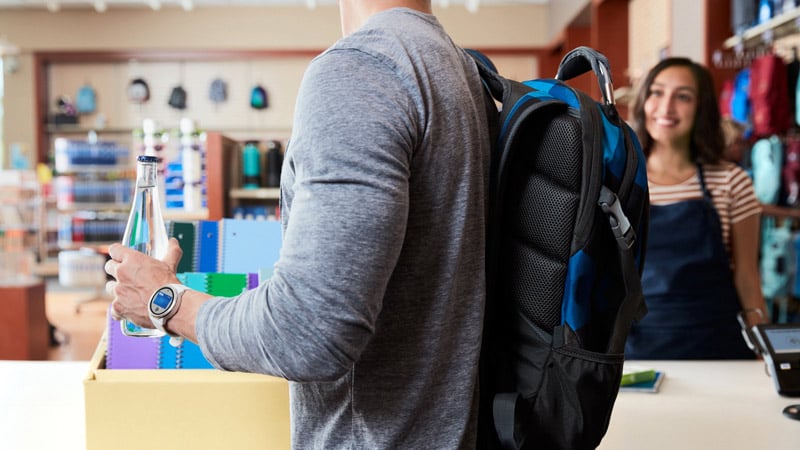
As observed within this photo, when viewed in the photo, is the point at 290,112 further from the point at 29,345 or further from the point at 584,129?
the point at 584,129

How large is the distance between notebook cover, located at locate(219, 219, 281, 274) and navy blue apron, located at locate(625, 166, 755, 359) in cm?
144

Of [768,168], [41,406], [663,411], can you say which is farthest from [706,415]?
[768,168]

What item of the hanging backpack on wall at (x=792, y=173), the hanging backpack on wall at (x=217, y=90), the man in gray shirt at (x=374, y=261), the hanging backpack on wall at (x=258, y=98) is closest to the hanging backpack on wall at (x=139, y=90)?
the hanging backpack on wall at (x=217, y=90)

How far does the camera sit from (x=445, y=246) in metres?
0.88

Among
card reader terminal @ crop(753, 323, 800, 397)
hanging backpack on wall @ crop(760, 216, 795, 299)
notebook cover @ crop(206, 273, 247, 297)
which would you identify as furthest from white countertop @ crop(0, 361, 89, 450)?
hanging backpack on wall @ crop(760, 216, 795, 299)

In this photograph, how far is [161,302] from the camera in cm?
88

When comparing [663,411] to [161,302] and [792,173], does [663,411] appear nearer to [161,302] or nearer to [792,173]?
[161,302]

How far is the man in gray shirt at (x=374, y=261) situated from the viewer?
0.76 meters

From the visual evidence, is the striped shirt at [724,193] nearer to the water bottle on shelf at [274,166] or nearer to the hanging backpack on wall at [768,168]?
the hanging backpack on wall at [768,168]

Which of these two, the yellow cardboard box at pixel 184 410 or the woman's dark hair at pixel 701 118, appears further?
the woman's dark hair at pixel 701 118

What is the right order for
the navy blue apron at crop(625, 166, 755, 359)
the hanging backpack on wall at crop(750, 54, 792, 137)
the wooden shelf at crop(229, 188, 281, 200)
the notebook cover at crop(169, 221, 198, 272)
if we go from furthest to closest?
the wooden shelf at crop(229, 188, 281, 200)
the hanging backpack on wall at crop(750, 54, 792, 137)
the navy blue apron at crop(625, 166, 755, 359)
the notebook cover at crop(169, 221, 198, 272)

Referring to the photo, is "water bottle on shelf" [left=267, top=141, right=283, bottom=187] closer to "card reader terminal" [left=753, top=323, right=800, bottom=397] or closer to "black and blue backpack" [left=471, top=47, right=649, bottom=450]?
"card reader terminal" [left=753, top=323, right=800, bottom=397]

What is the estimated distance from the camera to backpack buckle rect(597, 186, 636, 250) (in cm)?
93

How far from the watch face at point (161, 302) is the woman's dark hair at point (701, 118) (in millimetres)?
2166
